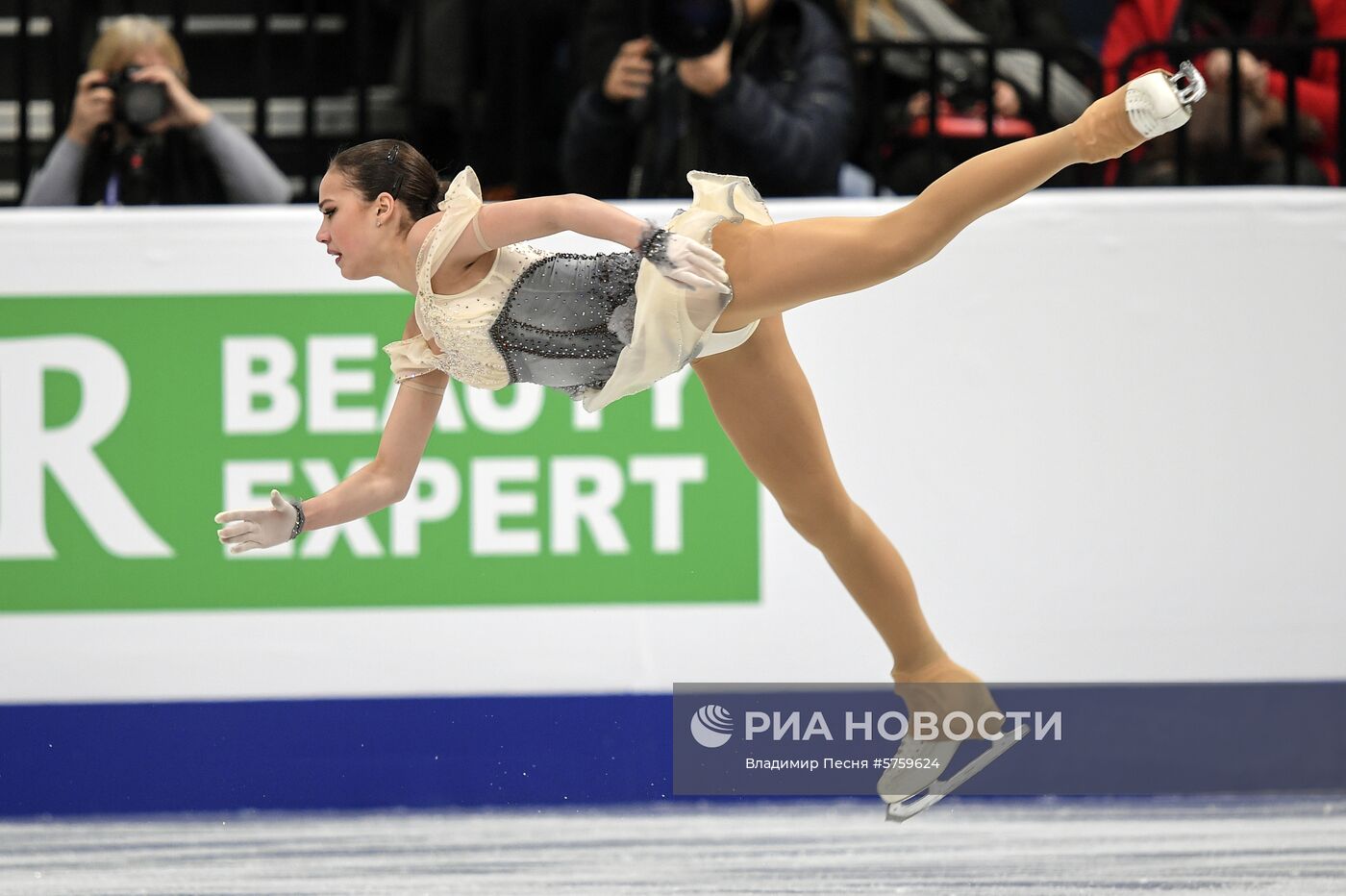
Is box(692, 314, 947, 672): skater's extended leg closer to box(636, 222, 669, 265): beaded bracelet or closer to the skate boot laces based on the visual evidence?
box(636, 222, 669, 265): beaded bracelet

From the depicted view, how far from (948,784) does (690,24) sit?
1.88 m

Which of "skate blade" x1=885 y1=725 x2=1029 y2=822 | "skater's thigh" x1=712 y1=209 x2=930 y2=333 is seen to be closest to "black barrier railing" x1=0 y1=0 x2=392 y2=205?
"skater's thigh" x1=712 y1=209 x2=930 y2=333

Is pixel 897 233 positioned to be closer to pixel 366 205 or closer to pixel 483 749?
pixel 366 205

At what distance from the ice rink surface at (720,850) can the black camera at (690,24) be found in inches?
72.9

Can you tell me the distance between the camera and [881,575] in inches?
147

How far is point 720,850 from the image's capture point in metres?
4.11

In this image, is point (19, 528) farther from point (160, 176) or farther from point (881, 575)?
point (881, 575)

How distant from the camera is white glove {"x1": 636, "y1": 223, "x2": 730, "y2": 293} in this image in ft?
9.95

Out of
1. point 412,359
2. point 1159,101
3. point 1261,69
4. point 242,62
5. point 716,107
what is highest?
point 242,62

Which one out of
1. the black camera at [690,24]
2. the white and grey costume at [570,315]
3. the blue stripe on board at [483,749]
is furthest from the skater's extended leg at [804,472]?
the black camera at [690,24]

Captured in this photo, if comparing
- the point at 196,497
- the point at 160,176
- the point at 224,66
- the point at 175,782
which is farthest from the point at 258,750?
the point at 224,66

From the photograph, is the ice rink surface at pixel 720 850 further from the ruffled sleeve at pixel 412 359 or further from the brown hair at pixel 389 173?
the brown hair at pixel 389 173

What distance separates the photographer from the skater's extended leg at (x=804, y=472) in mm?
3525

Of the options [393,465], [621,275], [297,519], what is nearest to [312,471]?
[393,465]
